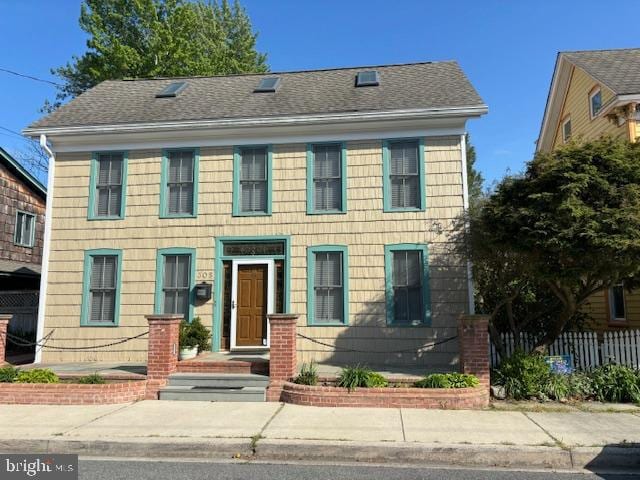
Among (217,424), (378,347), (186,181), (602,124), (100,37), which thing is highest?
(100,37)

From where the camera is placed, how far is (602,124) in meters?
12.9

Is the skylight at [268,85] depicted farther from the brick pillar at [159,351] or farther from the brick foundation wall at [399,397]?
the brick foundation wall at [399,397]

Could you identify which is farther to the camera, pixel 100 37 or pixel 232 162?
pixel 100 37

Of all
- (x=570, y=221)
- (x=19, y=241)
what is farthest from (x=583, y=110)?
(x=19, y=241)

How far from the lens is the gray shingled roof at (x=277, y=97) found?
11008 mm

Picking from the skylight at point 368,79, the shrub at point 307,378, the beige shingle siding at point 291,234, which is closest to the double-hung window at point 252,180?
the beige shingle siding at point 291,234

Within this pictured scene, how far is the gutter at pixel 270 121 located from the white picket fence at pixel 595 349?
4.86 metres

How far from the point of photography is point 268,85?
13094 mm

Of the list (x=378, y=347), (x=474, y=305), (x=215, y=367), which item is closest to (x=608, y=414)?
(x=474, y=305)

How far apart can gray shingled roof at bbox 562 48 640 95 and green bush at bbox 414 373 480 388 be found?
7.88 m

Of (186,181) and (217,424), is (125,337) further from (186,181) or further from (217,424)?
(217,424)

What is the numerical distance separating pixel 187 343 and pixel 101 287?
9.34 feet

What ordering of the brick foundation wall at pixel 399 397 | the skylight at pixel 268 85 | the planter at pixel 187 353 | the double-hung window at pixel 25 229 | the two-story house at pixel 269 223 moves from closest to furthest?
1. the brick foundation wall at pixel 399 397
2. the planter at pixel 187 353
3. the two-story house at pixel 269 223
4. the skylight at pixel 268 85
5. the double-hung window at pixel 25 229

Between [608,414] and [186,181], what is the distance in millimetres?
9289
